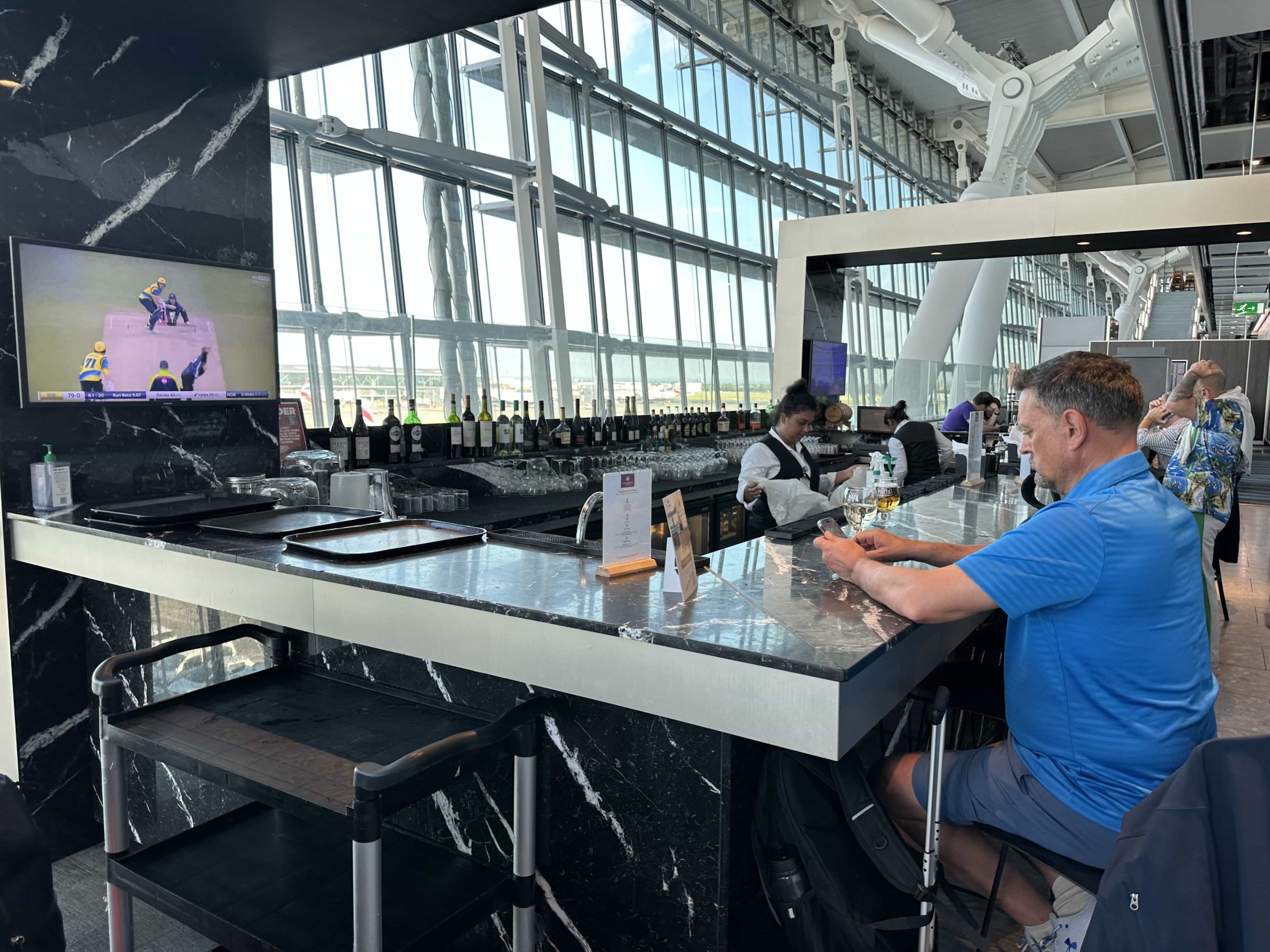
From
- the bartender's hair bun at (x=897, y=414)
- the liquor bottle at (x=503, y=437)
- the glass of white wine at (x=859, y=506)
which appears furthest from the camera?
the bartender's hair bun at (x=897, y=414)

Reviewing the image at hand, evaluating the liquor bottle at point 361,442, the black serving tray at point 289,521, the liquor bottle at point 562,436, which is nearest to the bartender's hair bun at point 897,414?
the liquor bottle at point 562,436

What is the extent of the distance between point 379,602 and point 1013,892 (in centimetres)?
151

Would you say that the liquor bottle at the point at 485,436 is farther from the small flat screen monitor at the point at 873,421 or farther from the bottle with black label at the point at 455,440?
the small flat screen monitor at the point at 873,421

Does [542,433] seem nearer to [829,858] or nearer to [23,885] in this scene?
[829,858]

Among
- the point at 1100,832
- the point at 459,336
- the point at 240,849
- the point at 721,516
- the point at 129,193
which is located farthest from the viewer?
the point at 721,516

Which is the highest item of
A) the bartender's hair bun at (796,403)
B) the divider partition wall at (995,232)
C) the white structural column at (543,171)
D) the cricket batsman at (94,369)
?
the white structural column at (543,171)

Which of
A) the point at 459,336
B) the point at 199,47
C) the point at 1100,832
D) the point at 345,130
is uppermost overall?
the point at 345,130

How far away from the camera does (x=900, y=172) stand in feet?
53.5

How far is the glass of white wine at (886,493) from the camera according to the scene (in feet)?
7.69

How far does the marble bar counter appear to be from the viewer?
1.39m

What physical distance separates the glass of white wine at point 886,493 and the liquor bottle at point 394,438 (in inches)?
100

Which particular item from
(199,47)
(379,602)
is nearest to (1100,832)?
(379,602)

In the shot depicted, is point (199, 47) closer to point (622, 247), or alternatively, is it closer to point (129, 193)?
Result: point (129, 193)

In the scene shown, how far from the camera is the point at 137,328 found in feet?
9.11
